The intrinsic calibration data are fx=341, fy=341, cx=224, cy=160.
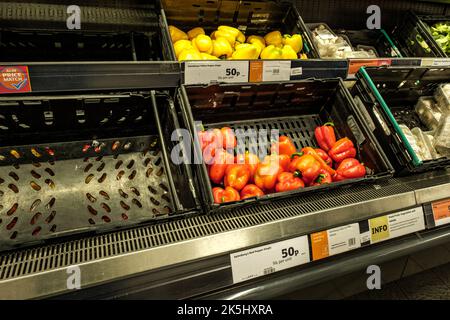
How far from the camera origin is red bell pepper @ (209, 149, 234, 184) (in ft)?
5.25

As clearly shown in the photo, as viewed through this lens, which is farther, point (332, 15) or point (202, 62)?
point (332, 15)

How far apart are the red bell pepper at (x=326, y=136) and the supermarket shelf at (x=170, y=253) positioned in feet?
1.61

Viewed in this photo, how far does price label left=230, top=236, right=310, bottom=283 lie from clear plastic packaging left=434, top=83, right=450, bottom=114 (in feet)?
4.90

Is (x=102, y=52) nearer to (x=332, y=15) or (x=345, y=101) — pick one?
(x=345, y=101)

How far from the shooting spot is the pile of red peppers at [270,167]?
1.57 meters

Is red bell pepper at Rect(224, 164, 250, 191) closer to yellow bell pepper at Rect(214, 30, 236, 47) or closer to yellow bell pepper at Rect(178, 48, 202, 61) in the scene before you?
yellow bell pepper at Rect(178, 48, 202, 61)

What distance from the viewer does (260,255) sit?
3.86 feet

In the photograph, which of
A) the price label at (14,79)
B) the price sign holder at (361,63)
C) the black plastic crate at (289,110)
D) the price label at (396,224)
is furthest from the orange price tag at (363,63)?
the price label at (14,79)

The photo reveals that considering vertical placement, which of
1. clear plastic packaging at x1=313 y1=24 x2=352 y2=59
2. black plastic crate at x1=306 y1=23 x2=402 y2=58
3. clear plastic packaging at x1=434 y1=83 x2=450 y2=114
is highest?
black plastic crate at x1=306 y1=23 x2=402 y2=58

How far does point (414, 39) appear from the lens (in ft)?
8.32

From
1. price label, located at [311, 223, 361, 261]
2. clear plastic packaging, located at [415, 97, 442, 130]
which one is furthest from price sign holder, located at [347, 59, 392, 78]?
price label, located at [311, 223, 361, 261]

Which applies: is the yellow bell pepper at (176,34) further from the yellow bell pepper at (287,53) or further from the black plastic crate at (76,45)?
the yellow bell pepper at (287,53)

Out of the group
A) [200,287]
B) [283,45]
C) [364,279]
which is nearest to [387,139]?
[364,279]
